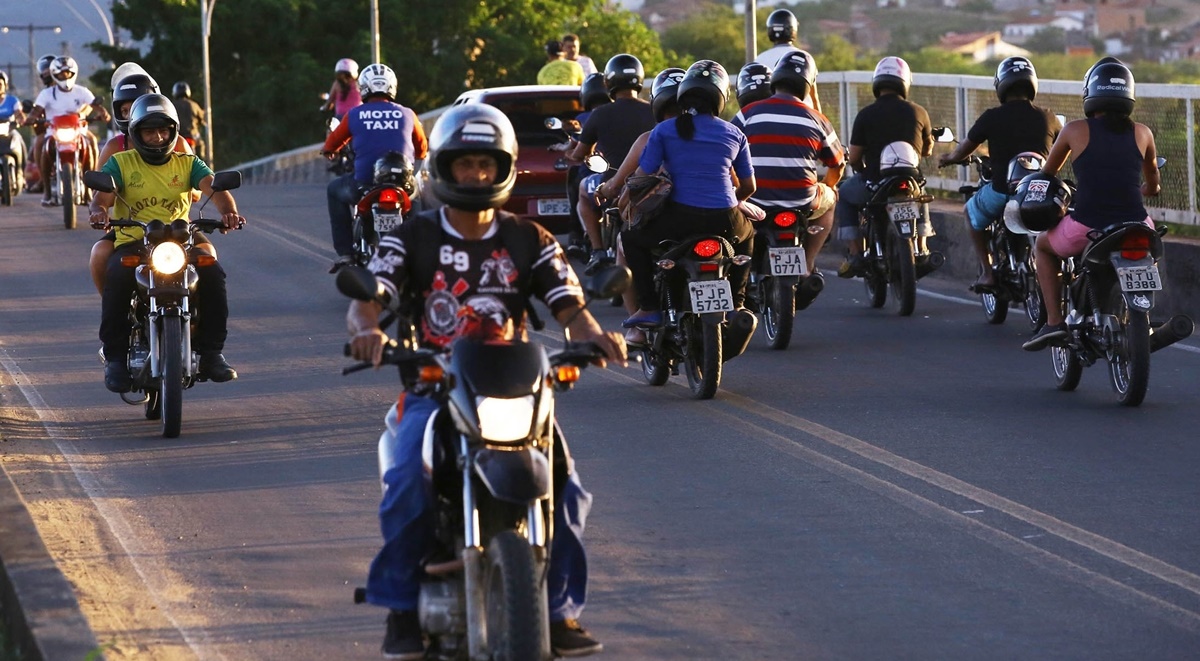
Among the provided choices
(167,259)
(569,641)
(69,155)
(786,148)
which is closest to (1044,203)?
(786,148)

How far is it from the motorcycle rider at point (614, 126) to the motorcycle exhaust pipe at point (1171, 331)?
5.00 meters

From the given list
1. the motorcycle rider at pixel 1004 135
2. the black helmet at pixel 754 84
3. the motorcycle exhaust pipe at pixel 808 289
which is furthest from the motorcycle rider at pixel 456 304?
the black helmet at pixel 754 84

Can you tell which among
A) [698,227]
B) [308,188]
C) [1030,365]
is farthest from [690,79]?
[308,188]

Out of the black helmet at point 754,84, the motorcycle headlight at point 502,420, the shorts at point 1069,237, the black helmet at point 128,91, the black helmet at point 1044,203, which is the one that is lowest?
the motorcycle headlight at point 502,420

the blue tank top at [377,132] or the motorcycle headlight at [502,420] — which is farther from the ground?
the blue tank top at [377,132]

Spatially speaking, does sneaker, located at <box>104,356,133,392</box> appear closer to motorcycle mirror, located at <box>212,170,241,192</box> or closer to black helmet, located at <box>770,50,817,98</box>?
motorcycle mirror, located at <box>212,170,241,192</box>

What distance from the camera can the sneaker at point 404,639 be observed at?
570cm

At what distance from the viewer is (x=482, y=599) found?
5.46m

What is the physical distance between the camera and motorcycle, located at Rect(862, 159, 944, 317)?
583 inches

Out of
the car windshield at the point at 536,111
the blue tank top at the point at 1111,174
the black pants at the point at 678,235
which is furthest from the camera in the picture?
the car windshield at the point at 536,111

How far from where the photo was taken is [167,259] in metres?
10.6

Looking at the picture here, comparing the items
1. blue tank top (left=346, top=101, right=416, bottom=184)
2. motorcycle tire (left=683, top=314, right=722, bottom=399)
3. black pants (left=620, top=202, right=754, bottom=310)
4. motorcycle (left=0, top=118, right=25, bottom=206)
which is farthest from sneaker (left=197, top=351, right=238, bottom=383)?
motorcycle (left=0, top=118, right=25, bottom=206)

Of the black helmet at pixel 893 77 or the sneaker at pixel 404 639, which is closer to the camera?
the sneaker at pixel 404 639

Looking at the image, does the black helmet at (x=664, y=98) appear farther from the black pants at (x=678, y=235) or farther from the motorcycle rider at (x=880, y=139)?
the motorcycle rider at (x=880, y=139)
